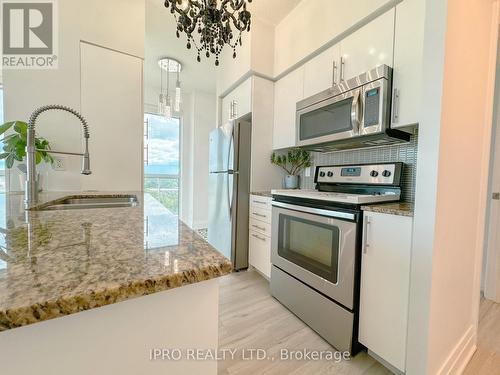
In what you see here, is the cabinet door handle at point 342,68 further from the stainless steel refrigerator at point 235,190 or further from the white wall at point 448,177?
the stainless steel refrigerator at point 235,190

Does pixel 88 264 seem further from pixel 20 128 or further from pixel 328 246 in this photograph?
pixel 20 128

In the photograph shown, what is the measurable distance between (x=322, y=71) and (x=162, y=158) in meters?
3.65

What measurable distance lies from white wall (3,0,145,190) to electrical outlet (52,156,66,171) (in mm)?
27

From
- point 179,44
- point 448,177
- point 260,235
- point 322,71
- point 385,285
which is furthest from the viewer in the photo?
point 179,44

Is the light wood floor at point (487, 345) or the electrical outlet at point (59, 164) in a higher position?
the electrical outlet at point (59, 164)

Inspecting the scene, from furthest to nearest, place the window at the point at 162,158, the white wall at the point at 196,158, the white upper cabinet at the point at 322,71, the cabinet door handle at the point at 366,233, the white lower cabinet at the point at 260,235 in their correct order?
the white wall at the point at 196,158
the window at the point at 162,158
the white lower cabinet at the point at 260,235
the white upper cabinet at the point at 322,71
the cabinet door handle at the point at 366,233

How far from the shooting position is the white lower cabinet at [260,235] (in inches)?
88.5

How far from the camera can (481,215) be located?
1438 mm

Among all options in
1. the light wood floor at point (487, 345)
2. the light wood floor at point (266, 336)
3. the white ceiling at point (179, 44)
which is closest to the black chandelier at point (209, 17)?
the white ceiling at point (179, 44)

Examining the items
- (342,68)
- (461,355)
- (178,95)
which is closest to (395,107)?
(342,68)

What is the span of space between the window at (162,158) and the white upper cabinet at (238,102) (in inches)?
76.7

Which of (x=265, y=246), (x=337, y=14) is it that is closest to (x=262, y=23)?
(x=337, y=14)

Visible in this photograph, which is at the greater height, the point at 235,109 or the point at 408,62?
the point at 235,109

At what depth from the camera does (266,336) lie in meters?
1.56
